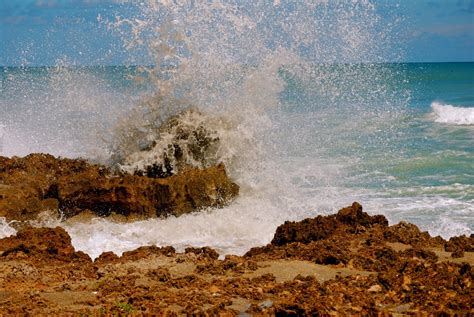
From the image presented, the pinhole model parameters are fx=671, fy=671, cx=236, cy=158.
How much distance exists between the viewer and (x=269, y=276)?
5.97 metres

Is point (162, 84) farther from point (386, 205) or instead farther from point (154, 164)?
point (386, 205)

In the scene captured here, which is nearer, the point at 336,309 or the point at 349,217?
the point at 336,309

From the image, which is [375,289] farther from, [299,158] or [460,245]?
[299,158]

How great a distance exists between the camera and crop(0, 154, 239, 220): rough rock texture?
31.3 feet

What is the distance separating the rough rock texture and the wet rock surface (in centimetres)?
215

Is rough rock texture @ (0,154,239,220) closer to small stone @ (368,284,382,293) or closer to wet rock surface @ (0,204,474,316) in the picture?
wet rock surface @ (0,204,474,316)

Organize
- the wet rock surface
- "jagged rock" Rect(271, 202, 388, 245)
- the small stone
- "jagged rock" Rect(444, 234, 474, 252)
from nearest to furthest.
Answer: the wet rock surface, the small stone, "jagged rock" Rect(444, 234, 474, 252), "jagged rock" Rect(271, 202, 388, 245)

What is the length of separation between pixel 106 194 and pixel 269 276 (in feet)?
14.1

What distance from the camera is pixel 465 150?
1769 cm

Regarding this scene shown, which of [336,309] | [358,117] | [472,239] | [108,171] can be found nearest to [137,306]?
[336,309]

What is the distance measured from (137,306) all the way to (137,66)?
7481 millimetres

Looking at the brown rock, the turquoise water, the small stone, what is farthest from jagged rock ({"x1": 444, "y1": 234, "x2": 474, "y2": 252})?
the brown rock

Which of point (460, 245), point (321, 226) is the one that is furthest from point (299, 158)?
point (460, 245)

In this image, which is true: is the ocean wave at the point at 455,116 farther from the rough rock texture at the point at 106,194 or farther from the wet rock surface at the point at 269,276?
the wet rock surface at the point at 269,276
